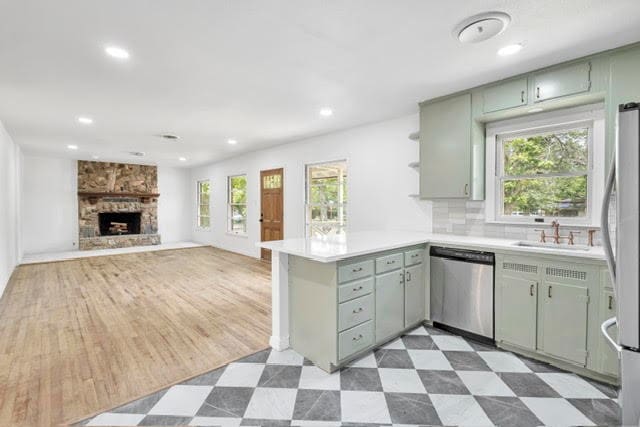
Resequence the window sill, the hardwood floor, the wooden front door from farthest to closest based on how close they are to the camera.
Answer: the window sill → the wooden front door → the hardwood floor

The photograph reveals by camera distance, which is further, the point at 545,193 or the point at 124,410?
the point at 545,193

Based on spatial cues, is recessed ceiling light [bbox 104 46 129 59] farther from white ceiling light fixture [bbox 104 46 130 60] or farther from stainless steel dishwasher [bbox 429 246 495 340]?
stainless steel dishwasher [bbox 429 246 495 340]

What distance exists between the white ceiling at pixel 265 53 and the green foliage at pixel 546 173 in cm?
79

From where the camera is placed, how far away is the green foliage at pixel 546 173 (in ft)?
9.43

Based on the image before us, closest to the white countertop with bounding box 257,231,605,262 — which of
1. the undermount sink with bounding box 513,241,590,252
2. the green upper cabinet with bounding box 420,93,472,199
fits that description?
the undermount sink with bounding box 513,241,590,252

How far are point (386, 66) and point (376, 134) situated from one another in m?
1.82

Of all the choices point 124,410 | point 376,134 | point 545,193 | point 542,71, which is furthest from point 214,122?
point 545,193

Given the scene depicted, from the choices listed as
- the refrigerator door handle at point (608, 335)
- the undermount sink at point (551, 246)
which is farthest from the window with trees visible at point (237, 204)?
the refrigerator door handle at point (608, 335)

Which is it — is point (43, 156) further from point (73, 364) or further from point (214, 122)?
point (73, 364)

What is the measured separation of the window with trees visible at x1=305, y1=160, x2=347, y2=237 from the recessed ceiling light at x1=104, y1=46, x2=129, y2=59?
3261 millimetres

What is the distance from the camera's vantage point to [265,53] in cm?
243

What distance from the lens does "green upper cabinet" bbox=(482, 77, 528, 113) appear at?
9.24 ft

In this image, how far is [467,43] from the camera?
229cm

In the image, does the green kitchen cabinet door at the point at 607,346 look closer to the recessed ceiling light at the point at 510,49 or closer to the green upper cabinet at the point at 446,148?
the green upper cabinet at the point at 446,148
